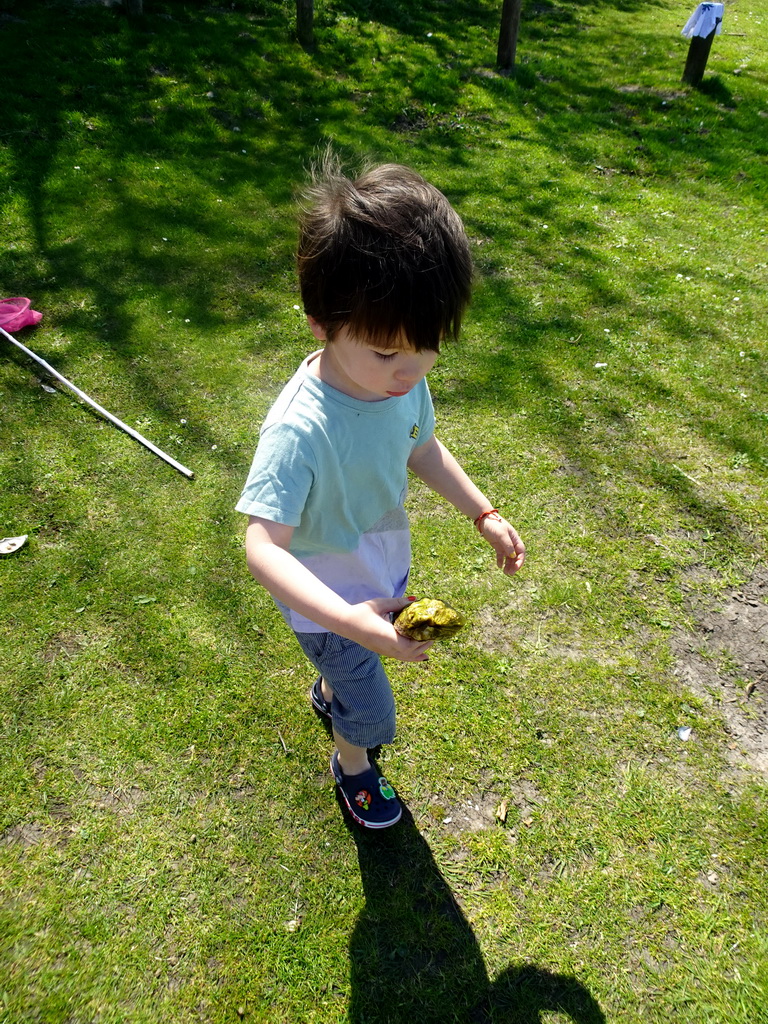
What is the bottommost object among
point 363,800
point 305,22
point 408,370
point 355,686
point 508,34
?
point 363,800

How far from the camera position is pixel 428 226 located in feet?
4.99

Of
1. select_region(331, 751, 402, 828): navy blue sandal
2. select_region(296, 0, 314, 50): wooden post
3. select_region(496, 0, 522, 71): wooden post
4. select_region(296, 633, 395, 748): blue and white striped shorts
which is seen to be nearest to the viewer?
select_region(296, 633, 395, 748): blue and white striped shorts

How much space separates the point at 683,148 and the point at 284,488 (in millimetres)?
8431

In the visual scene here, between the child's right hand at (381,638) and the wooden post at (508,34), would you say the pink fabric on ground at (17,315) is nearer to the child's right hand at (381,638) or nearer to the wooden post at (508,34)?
the child's right hand at (381,638)

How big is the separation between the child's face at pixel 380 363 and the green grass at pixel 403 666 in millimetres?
1623

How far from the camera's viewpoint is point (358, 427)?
177 centimetres

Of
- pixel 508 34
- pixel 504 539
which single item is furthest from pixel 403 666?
pixel 508 34

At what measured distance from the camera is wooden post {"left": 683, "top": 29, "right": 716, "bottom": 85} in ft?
29.8

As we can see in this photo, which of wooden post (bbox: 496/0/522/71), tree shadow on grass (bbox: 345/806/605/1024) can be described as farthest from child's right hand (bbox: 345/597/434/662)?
wooden post (bbox: 496/0/522/71)

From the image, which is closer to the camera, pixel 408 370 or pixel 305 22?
pixel 408 370

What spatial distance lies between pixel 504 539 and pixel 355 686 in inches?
24.8

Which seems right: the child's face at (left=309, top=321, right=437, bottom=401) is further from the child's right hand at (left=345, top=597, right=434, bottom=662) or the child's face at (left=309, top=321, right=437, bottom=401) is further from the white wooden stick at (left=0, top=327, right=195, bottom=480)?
the white wooden stick at (left=0, top=327, right=195, bottom=480)

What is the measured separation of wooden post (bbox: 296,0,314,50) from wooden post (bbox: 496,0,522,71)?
2.53 m

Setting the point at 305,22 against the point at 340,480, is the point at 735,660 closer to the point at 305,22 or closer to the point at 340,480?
the point at 340,480
